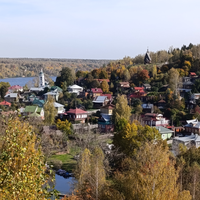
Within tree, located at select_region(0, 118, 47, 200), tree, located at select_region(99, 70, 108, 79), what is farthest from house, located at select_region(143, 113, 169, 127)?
tree, located at select_region(0, 118, 47, 200)

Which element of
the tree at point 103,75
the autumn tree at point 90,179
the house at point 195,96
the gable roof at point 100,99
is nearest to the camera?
the autumn tree at point 90,179

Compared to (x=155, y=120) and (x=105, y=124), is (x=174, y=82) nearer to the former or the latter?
(x=155, y=120)

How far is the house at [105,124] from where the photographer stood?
2814 cm

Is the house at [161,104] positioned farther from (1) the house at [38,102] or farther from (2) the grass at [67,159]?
(1) the house at [38,102]

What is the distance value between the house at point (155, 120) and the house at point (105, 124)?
11.1 ft

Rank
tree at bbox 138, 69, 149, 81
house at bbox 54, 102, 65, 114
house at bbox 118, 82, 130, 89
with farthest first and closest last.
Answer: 1. tree at bbox 138, 69, 149, 81
2. house at bbox 118, 82, 130, 89
3. house at bbox 54, 102, 65, 114

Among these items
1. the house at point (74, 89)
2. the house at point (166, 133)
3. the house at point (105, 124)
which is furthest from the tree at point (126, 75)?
the house at point (166, 133)

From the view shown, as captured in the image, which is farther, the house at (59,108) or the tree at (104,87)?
the tree at (104,87)

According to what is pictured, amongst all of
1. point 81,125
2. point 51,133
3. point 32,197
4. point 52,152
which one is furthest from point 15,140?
point 81,125

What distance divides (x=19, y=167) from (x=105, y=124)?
78.5 ft

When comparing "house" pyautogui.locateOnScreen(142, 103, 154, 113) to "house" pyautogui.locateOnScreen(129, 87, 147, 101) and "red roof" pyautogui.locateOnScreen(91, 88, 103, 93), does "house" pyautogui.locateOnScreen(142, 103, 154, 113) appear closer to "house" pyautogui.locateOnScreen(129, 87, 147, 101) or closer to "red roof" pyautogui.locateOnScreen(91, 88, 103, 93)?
"house" pyautogui.locateOnScreen(129, 87, 147, 101)

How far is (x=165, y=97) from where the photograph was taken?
111ft

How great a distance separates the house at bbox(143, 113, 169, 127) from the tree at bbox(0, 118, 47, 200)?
2386 cm

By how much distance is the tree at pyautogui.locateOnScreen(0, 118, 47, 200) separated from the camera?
14.3 ft
